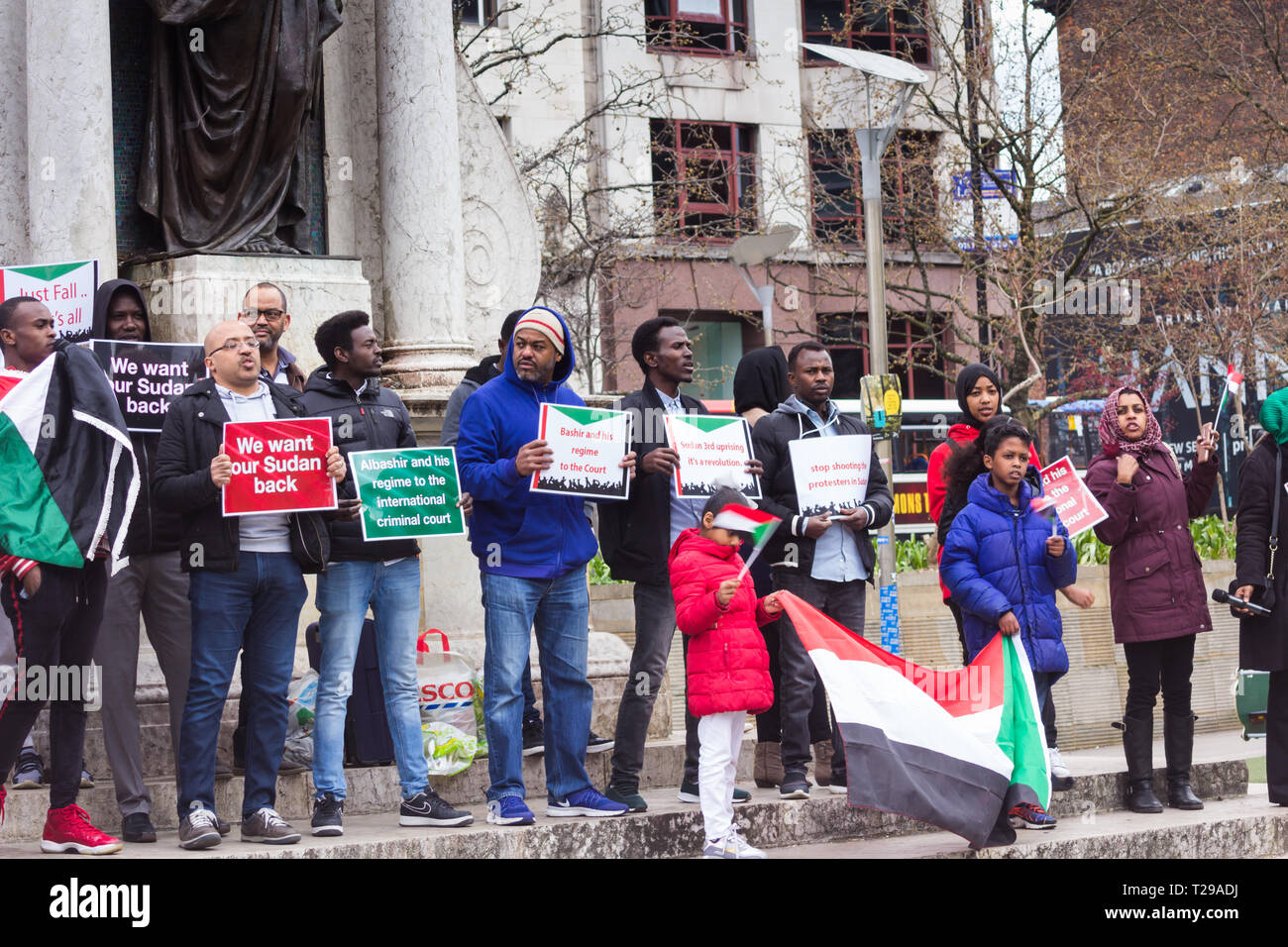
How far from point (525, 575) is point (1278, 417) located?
4.34 m

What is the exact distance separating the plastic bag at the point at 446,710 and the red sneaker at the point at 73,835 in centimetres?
190

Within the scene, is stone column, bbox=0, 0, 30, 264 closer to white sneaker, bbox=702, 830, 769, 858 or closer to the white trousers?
the white trousers

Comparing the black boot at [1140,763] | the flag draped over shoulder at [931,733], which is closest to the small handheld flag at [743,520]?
the flag draped over shoulder at [931,733]

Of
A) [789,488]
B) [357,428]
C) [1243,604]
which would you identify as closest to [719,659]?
[789,488]

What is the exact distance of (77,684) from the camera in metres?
7.30

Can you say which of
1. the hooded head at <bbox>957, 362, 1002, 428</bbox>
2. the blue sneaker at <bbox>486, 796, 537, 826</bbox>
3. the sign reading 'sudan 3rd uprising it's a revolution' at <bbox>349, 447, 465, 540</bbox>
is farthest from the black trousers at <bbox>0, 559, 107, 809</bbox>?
the hooded head at <bbox>957, 362, 1002, 428</bbox>

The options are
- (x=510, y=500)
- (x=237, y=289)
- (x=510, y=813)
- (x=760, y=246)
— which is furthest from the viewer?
(x=760, y=246)

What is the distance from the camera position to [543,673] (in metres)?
8.40

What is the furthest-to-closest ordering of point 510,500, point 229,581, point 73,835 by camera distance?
point 510,500 < point 229,581 < point 73,835

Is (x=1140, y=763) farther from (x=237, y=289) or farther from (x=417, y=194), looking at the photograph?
(x=237, y=289)

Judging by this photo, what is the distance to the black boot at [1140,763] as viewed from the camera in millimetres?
9555

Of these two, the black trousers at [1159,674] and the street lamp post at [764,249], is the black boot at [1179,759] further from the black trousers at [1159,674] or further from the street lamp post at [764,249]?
the street lamp post at [764,249]
